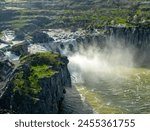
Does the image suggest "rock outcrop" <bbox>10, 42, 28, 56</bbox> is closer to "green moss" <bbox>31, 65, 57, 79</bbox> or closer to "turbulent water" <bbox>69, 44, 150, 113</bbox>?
"turbulent water" <bbox>69, 44, 150, 113</bbox>

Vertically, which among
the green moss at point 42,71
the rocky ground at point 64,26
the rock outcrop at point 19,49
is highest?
the green moss at point 42,71

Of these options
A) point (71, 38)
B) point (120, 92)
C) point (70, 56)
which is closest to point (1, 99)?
point (120, 92)

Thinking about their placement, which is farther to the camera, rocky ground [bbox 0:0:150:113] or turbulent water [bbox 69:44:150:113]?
rocky ground [bbox 0:0:150:113]

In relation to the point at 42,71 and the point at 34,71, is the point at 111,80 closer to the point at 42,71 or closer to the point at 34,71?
the point at 42,71

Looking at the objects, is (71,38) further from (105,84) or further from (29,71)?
(29,71)

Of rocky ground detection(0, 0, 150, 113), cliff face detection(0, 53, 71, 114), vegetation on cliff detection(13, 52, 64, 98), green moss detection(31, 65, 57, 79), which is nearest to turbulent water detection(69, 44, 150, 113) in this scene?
rocky ground detection(0, 0, 150, 113)

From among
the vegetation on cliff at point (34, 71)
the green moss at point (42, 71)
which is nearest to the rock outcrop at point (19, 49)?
the vegetation on cliff at point (34, 71)

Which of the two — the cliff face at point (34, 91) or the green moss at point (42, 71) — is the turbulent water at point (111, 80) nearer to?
the cliff face at point (34, 91)
